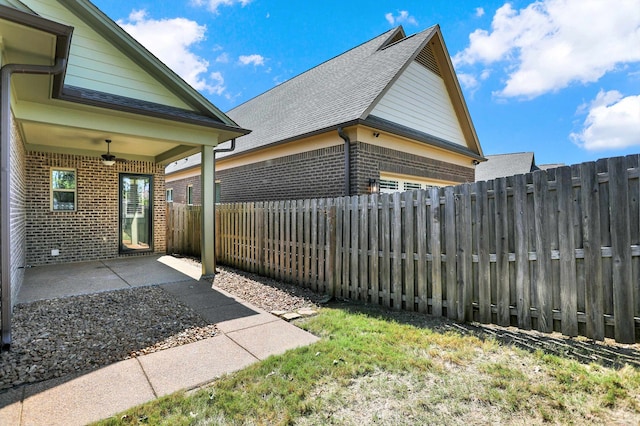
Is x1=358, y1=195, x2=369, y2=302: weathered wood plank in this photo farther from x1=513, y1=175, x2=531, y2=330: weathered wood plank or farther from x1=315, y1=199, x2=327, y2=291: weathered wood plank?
x1=513, y1=175, x2=531, y2=330: weathered wood plank

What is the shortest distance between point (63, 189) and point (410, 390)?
10814 mm

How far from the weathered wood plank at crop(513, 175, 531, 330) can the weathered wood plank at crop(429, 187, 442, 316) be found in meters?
0.99

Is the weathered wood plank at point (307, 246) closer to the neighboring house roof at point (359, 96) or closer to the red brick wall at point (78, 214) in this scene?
the neighboring house roof at point (359, 96)

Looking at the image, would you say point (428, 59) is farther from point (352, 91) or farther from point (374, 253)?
point (374, 253)

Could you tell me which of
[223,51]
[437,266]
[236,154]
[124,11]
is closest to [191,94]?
[236,154]

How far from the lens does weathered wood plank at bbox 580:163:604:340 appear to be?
336cm

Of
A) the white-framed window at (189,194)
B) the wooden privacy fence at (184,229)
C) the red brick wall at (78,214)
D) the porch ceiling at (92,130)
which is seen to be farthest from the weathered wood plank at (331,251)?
the white-framed window at (189,194)

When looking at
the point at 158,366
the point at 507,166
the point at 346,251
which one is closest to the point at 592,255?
the point at 346,251

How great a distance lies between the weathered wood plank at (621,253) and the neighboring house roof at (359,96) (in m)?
5.00

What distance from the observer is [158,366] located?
325 cm

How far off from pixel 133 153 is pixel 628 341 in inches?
473

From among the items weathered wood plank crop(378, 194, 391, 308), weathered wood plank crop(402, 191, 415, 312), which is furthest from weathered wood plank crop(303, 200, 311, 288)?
weathered wood plank crop(402, 191, 415, 312)

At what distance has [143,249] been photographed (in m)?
10.8

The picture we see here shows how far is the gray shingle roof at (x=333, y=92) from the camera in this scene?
859 cm
